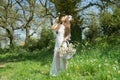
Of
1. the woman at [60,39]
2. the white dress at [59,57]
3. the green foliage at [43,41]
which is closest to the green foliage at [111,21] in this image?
the green foliage at [43,41]

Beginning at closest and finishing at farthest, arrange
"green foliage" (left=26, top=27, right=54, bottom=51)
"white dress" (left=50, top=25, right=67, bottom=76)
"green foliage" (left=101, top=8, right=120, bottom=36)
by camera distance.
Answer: "white dress" (left=50, top=25, right=67, bottom=76) < "green foliage" (left=101, top=8, right=120, bottom=36) < "green foliage" (left=26, top=27, right=54, bottom=51)

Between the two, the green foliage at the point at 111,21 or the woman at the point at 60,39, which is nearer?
the woman at the point at 60,39

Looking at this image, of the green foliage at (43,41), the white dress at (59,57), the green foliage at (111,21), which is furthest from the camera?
the green foliage at (43,41)

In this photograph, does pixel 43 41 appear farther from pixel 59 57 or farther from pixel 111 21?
pixel 59 57

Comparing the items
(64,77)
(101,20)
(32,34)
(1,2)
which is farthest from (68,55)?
(32,34)

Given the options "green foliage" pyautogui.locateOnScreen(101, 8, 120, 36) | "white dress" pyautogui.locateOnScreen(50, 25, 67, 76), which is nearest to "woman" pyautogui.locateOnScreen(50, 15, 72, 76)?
"white dress" pyautogui.locateOnScreen(50, 25, 67, 76)

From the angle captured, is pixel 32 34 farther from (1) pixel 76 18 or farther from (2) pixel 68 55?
(2) pixel 68 55

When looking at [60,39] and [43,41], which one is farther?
[43,41]

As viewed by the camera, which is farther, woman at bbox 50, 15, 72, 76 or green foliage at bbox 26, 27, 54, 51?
green foliage at bbox 26, 27, 54, 51

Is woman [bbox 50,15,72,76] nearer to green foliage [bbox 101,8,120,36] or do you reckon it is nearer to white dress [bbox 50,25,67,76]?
white dress [bbox 50,25,67,76]

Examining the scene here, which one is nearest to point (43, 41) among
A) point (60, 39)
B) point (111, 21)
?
point (111, 21)

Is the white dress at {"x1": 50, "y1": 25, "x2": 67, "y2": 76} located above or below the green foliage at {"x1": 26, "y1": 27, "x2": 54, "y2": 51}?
above

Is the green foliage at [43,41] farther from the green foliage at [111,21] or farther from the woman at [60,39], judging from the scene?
the woman at [60,39]

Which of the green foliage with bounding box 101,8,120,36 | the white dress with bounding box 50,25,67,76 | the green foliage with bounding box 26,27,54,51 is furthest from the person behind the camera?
the green foliage with bounding box 26,27,54,51
